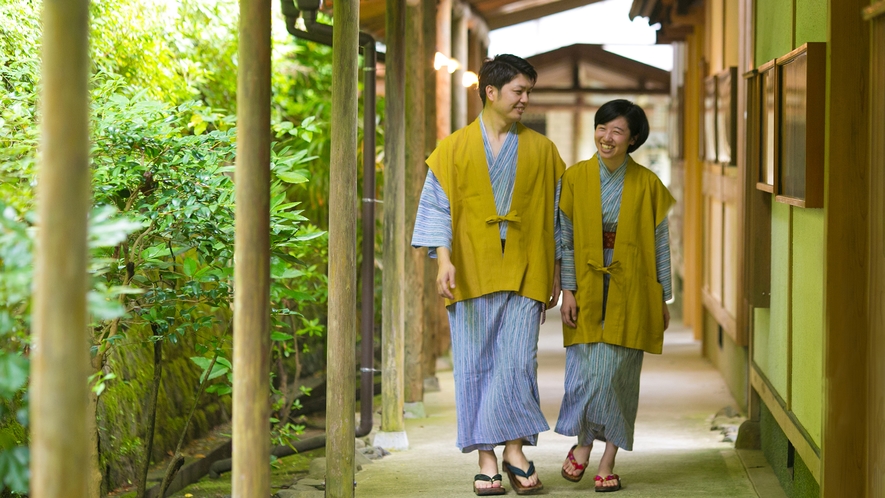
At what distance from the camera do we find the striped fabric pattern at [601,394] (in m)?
4.50

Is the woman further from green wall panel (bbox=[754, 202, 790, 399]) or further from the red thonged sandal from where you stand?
green wall panel (bbox=[754, 202, 790, 399])

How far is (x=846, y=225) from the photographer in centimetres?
337

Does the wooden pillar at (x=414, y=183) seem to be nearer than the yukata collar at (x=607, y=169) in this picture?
No

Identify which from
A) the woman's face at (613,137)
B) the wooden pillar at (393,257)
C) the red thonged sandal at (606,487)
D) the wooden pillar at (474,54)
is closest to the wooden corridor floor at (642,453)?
the red thonged sandal at (606,487)

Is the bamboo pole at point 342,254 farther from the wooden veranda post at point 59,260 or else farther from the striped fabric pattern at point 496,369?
the wooden veranda post at point 59,260

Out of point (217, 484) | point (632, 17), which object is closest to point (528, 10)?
point (632, 17)

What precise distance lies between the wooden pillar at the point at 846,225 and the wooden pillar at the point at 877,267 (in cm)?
3

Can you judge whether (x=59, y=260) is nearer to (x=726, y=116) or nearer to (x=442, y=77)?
→ (x=726, y=116)

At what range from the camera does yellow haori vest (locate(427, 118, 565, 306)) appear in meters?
4.39

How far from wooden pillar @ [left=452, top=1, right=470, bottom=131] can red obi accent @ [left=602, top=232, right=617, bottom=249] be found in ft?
16.8

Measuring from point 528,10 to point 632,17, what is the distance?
1.41 metres

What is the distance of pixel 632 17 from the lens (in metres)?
12.1

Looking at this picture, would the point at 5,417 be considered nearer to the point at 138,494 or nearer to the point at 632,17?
the point at 138,494

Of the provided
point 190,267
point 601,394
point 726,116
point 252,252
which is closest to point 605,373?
point 601,394
